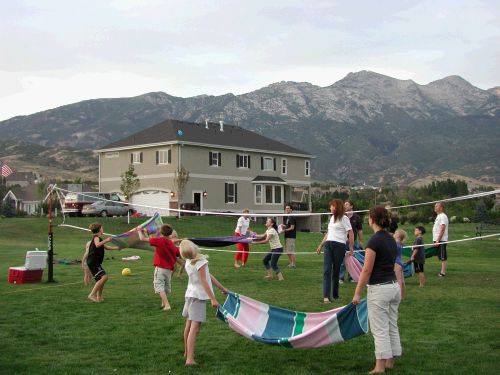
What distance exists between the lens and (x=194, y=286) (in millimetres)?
8016

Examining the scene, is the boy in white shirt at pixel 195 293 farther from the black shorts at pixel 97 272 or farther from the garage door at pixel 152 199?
the garage door at pixel 152 199

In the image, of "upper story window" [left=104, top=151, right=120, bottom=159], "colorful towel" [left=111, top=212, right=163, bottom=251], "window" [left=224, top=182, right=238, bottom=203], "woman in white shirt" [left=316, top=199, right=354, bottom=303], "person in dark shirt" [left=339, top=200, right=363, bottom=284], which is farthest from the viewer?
"upper story window" [left=104, top=151, right=120, bottom=159]

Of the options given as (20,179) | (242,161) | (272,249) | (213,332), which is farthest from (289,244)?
(20,179)

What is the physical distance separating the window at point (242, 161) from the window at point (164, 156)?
22.8 feet

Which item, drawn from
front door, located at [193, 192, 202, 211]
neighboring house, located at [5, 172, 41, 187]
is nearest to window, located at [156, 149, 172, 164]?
front door, located at [193, 192, 202, 211]

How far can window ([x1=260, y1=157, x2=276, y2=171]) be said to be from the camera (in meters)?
58.3

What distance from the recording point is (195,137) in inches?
2090

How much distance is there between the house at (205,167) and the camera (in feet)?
168

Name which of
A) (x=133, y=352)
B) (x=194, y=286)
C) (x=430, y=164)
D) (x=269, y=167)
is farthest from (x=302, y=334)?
(x=430, y=164)

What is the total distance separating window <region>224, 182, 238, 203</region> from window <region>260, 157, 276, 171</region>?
→ 4.30m

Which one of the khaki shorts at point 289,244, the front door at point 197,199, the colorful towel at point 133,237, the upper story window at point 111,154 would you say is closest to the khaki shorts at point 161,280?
the colorful towel at point 133,237

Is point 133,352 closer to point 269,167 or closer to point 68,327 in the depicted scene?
point 68,327

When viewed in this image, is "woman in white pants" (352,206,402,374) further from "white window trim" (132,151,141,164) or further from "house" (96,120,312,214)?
"white window trim" (132,151,141,164)

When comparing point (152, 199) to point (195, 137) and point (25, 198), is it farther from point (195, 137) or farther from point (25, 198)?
point (25, 198)
